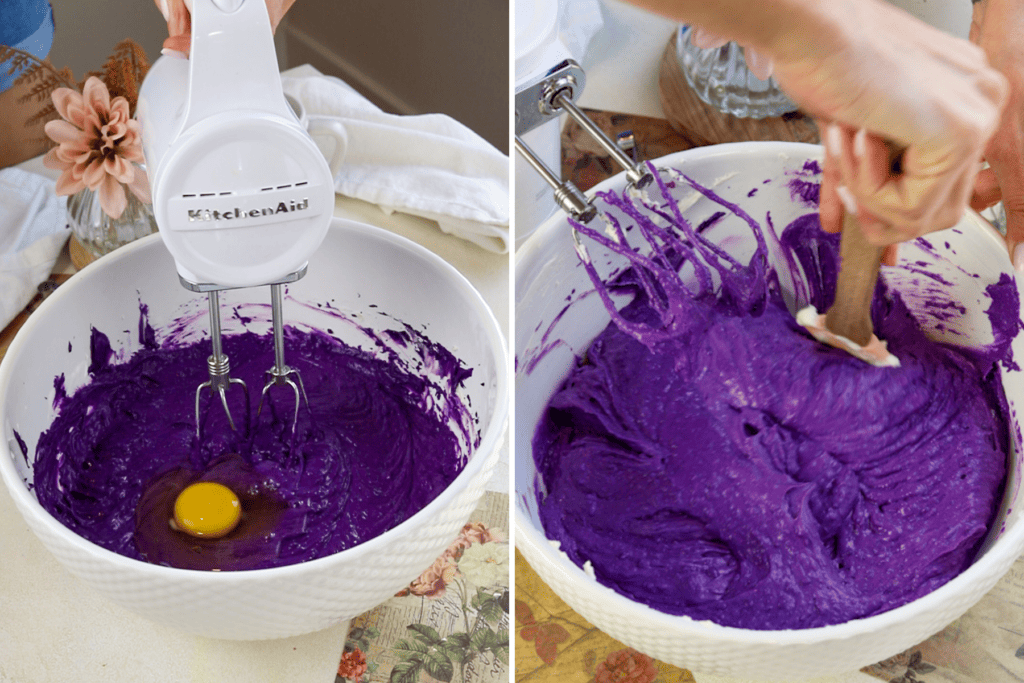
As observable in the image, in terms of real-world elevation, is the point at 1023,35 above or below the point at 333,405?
above

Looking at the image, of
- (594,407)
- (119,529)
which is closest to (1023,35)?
(594,407)

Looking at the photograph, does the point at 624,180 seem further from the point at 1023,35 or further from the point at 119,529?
the point at 119,529

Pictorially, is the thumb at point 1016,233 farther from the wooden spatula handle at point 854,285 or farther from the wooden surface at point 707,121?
the wooden surface at point 707,121

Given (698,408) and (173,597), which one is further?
(698,408)

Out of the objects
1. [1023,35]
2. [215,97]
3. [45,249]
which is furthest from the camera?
[45,249]

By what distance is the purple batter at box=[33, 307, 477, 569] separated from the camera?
512 millimetres

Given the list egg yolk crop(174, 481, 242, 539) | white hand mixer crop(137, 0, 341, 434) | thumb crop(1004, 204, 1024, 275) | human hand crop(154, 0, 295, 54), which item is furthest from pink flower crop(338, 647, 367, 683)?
thumb crop(1004, 204, 1024, 275)

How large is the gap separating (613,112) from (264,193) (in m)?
0.43

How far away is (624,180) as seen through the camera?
579mm

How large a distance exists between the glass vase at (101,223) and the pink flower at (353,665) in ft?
1.01

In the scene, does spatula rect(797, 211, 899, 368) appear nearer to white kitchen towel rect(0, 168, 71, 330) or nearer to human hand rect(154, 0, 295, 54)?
human hand rect(154, 0, 295, 54)

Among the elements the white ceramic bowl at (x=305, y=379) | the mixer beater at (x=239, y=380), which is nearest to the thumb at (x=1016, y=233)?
the white ceramic bowl at (x=305, y=379)

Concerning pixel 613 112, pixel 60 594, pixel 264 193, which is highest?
pixel 264 193

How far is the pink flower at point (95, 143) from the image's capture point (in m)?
0.50
